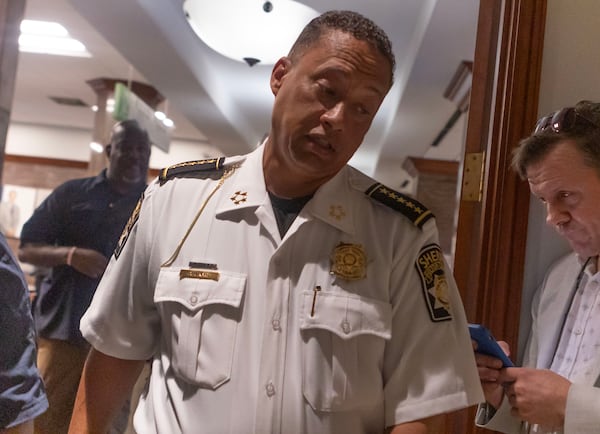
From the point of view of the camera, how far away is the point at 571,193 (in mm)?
1018

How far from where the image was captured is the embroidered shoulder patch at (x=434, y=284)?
2.95ft

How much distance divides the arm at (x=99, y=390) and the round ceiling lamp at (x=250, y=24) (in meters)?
1.15

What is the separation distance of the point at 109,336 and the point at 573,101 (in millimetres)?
902

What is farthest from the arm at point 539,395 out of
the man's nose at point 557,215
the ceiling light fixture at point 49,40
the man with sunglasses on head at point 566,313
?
the ceiling light fixture at point 49,40

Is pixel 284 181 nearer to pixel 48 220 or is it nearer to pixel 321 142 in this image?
pixel 321 142

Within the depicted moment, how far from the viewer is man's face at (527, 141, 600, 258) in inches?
39.6

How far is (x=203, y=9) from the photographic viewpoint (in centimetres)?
208

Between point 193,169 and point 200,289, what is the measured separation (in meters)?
0.21

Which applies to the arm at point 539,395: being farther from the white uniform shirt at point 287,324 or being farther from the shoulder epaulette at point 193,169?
the shoulder epaulette at point 193,169

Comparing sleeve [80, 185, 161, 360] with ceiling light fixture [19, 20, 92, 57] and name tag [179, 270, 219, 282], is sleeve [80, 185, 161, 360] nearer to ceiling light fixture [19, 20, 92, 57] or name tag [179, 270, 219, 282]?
name tag [179, 270, 219, 282]

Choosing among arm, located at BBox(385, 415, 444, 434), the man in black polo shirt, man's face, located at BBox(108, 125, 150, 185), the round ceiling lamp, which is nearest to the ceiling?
the round ceiling lamp

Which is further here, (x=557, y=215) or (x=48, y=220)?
(x=48, y=220)

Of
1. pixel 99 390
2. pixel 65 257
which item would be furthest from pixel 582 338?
pixel 65 257

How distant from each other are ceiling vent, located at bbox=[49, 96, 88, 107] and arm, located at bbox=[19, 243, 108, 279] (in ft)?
11.3
